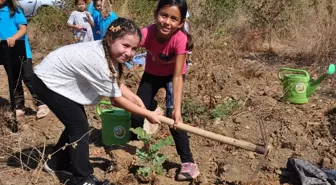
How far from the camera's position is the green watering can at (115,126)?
3191 millimetres

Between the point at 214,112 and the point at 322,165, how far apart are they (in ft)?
3.55

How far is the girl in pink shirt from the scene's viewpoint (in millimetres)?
2592

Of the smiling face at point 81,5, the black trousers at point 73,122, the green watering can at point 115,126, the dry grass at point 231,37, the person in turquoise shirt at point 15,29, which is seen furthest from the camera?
the smiling face at point 81,5

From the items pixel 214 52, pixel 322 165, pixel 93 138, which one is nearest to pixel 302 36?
pixel 214 52

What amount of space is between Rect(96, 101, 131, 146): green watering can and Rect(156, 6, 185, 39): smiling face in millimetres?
840

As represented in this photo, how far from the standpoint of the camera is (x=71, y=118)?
2.50m

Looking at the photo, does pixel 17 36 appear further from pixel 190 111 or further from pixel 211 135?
pixel 211 135

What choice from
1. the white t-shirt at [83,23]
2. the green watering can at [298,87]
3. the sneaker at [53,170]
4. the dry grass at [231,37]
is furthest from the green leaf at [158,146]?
the white t-shirt at [83,23]

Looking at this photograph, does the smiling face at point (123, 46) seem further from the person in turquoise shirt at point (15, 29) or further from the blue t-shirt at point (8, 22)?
the blue t-shirt at point (8, 22)

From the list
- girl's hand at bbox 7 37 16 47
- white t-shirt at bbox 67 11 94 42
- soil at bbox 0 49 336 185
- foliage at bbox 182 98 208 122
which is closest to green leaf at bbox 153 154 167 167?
soil at bbox 0 49 336 185

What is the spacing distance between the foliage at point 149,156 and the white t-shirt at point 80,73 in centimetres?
45

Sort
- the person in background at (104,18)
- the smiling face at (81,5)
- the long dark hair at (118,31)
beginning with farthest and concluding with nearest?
1. the smiling face at (81,5)
2. the person in background at (104,18)
3. the long dark hair at (118,31)

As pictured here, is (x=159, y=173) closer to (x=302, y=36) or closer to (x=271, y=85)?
(x=271, y=85)

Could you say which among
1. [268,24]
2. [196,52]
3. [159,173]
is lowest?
[159,173]
